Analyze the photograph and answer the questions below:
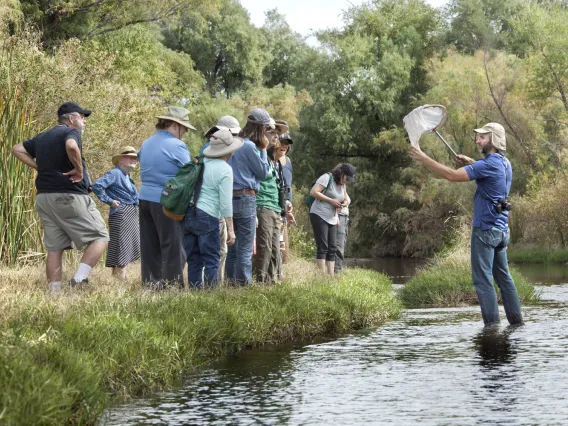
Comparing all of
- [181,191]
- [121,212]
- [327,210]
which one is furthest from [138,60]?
[181,191]

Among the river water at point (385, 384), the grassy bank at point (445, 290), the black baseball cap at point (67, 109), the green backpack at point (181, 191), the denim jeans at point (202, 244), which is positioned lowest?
the river water at point (385, 384)

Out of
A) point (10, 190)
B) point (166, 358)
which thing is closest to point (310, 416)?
point (166, 358)

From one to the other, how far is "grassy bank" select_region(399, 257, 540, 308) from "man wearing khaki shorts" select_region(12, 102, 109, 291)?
642cm

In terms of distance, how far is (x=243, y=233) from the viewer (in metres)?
12.0

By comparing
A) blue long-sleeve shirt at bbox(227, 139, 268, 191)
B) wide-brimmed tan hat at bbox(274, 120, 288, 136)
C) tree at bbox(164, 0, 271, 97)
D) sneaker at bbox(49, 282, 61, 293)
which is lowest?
sneaker at bbox(49, 282, 61, 293)

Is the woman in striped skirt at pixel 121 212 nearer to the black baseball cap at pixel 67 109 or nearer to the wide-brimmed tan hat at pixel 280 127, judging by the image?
the wide-brimmed tan hat at pixel 280 127

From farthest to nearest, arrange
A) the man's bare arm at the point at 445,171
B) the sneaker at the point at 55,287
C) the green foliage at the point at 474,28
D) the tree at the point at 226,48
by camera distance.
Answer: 1. the tree at the point at 226,48
2. the green foliage at the point at 474,28
3. the man's bare arm at the point at 445,171
4. the sneaker at the point at 55,287

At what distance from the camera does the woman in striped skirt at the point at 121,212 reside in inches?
562

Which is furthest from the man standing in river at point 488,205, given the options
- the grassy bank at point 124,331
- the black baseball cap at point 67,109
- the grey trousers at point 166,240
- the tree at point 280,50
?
the tree at point 280,50

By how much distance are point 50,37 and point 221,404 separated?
27901 millimetres

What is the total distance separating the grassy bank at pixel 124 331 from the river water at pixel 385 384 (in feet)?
0.77

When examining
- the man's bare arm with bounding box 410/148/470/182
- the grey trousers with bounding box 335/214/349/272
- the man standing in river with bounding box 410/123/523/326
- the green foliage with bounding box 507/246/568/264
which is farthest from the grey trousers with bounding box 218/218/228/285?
the green foliage with bounding box 507/246/568/264

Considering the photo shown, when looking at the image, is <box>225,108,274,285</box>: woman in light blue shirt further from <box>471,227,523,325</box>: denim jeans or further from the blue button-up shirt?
the blue button-up shirt

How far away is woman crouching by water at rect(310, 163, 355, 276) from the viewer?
1689cm
